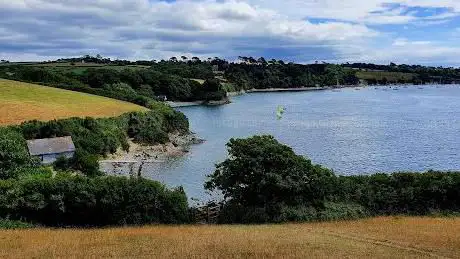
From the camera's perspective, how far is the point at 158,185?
108 ft

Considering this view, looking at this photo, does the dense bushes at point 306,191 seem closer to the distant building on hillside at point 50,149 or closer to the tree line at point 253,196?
the tree line at point 253,196

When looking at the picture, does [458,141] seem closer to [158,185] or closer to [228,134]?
[228,134]

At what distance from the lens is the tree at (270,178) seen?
1330 inches

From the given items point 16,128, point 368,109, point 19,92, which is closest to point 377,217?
point 16,128

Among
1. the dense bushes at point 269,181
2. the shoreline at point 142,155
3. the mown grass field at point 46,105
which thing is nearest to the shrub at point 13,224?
the dense bushes at point 269,181

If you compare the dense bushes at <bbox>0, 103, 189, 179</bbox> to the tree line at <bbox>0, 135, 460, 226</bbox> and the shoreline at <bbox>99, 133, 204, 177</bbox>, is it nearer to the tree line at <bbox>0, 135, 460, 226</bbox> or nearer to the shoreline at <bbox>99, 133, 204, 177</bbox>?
the shoreline at <bbox>99, 133, 204, 177</bbox>

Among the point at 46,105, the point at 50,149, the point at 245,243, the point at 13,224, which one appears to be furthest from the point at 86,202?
the point at 46,105

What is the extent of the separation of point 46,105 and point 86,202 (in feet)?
208

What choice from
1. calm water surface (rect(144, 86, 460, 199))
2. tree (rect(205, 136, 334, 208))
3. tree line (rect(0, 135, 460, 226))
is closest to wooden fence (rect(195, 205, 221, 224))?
tree line (rect(0, 135, 460, 226))

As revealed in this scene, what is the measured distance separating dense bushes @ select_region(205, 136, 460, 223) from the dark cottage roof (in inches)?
1185

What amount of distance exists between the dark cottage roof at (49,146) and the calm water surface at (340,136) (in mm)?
8919

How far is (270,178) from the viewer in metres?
33.5

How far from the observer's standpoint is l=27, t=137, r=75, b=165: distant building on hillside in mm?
59406

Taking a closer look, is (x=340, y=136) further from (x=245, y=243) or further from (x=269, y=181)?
(x=245, y=243)
